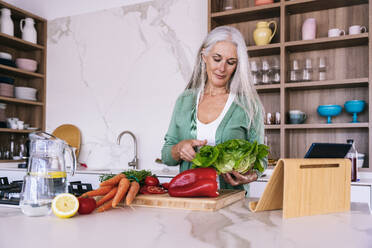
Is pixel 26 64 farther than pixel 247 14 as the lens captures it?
Yes

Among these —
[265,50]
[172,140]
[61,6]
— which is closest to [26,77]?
[61,6]

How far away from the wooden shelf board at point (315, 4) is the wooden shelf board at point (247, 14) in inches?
4.5

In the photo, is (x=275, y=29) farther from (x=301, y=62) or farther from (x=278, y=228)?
(x=278, y=228)

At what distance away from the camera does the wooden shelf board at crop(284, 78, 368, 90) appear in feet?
8.85

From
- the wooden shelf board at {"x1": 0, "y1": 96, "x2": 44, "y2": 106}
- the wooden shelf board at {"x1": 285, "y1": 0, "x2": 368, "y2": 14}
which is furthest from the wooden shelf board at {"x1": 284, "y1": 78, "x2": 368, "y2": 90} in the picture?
the wooden shelf board at {"x1": 0, "y1": 96, "x2": 44, "y2": 106}

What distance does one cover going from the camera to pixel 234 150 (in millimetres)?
1238

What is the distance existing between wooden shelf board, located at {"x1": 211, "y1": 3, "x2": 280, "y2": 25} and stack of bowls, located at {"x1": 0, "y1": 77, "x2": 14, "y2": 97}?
2.22 metres

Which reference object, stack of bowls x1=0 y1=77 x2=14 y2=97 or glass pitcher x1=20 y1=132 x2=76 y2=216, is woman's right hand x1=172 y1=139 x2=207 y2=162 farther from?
stack of bowls x1=0 y1=77 x2=14 y2=97

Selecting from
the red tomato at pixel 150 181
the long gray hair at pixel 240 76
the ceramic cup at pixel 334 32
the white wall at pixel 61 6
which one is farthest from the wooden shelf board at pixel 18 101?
the ceramic cup at pixel 334 32

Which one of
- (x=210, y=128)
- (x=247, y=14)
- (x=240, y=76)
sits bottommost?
(x=210, y=128)

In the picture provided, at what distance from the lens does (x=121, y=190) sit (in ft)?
3.79

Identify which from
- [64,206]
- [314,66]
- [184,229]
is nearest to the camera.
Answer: [184,229]

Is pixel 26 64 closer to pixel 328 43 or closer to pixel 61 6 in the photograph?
pixel 61 6

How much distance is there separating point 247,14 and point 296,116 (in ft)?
3.30
